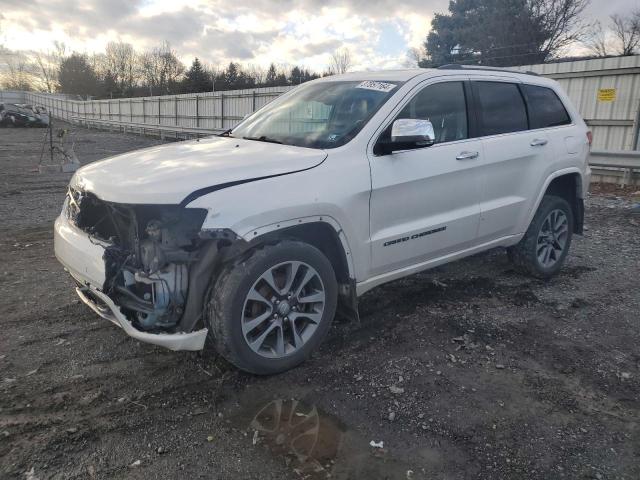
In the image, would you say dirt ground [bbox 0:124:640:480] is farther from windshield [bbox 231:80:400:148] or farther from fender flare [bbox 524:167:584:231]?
windshield [bbox 231:80:400:148]

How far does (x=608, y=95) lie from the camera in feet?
38.7

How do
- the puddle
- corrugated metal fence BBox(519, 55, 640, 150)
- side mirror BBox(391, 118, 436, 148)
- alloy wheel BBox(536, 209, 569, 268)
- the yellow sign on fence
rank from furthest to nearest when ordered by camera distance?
1. the yellow sign on fence
2. corrugated metal fence BBox(519, 55, 640, 150)
3. alloy wheel BBox(536, 209, 569, 268)
4. side mirror BBox(391, 118, 436, 148)
5. the puddle

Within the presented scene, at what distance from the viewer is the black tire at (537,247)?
4.91m

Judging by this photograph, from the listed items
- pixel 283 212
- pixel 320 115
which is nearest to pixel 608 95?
Answer: pixel 320 115

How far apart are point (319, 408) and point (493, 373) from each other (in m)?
1.24

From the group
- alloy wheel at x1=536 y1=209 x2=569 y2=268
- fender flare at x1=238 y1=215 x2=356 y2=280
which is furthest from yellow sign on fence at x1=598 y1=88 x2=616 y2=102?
fender flare at x1=238 y1=215 x2=356 y2=280

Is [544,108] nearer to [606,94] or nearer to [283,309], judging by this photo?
[283,309]

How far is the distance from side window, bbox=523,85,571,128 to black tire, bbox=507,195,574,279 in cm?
73

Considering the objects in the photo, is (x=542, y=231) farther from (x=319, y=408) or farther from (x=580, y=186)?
(x=319, y=408)

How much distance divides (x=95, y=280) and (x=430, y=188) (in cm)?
237

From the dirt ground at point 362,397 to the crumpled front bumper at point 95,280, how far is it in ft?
1.40

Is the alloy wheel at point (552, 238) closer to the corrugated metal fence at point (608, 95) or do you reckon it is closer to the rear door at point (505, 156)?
the rear door at point (505, 156)

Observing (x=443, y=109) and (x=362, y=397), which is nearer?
(x=362, y=397)

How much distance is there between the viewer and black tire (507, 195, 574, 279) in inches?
193
